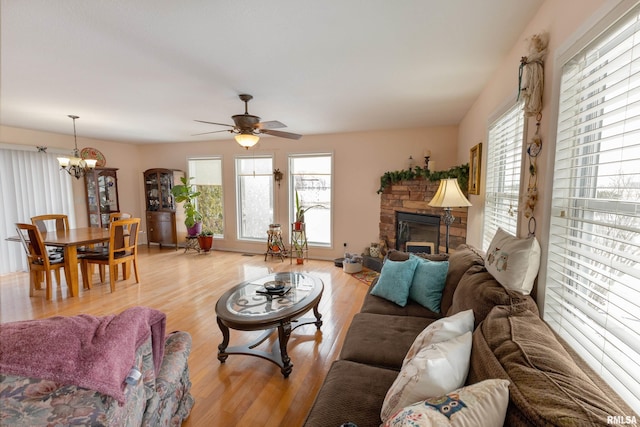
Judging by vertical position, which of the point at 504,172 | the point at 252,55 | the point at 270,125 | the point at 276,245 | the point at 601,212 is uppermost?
the point at 252,55

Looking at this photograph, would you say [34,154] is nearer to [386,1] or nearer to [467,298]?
[386,1]

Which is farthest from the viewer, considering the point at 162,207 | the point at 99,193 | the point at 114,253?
the point at 162,207

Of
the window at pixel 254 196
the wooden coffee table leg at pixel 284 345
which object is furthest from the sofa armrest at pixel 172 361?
the window at pixel 254 196

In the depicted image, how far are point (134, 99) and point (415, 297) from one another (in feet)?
11.5

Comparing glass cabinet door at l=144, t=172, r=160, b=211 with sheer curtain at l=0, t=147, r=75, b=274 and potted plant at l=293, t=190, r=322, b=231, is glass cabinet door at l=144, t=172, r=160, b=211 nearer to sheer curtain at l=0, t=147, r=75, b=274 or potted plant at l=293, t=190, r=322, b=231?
sheer curtain at l=0, t=147, r=75, b=274

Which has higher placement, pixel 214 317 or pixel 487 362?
pixel 487 362

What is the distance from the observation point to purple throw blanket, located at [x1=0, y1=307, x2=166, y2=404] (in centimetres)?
85

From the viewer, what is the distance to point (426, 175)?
3914 millimetres

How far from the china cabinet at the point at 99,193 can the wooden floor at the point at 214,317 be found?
1140mm

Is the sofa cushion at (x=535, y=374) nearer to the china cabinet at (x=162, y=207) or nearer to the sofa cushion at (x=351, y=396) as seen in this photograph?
the sofa cushion at (x=351, y=396)

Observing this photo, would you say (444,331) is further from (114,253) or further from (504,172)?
(114,253)

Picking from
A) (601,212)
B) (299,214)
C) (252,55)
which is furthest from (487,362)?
(299,214)

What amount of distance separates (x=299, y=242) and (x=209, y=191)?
239cm

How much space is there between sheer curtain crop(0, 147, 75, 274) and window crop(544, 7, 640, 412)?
6.55 m
